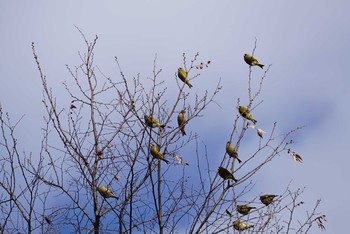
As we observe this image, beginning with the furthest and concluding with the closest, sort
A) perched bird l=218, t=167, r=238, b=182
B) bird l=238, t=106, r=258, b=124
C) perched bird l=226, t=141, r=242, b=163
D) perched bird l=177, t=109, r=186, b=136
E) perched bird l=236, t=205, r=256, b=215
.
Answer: perched bird l=177, t=109, r=186, b=136
bird l=238, t=106, r=258, b=124
perched bird l=236, t=205, r=256, b=215
perched bird l=226, t=141, r=242, b=163
perched bird l=218, t=167, r=238, b=182

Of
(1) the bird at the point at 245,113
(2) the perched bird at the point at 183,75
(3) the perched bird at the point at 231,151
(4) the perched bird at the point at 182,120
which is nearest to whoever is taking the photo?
(3) the perched bird at the point at 231,151

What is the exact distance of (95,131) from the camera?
212 inches

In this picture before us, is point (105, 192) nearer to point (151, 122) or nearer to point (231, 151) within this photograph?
point (151, 122)

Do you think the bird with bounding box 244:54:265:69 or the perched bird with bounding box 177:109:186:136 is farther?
the bird with bounding box 244:54:265:69

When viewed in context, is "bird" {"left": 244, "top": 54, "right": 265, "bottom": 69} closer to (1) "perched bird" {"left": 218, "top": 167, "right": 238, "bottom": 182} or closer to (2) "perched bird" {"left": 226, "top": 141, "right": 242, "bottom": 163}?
(2) "perched bird" {"left": 226, "top": 141, "right": 242, "bottom": 163}

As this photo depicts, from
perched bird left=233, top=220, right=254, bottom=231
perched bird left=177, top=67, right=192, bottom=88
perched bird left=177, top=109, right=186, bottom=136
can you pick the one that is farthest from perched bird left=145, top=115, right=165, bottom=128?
perched bird left=233, top=220, right=254, bottom=231

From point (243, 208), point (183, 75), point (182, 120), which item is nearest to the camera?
point (243, 208)

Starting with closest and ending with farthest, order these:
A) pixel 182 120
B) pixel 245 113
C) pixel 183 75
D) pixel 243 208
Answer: pixel 243 208, pixel 245 113, pixel 182 120, pixel 183 75

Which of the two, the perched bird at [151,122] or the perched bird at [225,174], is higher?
the perched bird at [151,122]

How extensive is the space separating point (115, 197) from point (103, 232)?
0.39 m

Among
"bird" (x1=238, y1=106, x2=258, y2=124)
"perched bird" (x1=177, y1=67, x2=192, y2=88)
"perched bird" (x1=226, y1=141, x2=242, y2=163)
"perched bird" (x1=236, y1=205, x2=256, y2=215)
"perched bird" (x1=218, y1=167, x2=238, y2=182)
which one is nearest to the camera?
"perched bird" (x1=218, y1=167, x2=238, y2=182)

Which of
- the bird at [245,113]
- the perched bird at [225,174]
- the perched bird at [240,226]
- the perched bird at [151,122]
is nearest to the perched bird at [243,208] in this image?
the perched bird at [240,226]

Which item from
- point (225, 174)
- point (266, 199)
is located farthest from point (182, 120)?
point (266, 199)

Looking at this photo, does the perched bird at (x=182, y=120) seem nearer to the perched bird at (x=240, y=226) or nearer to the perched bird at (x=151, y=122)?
the perched bird at (x=151, y=122)
